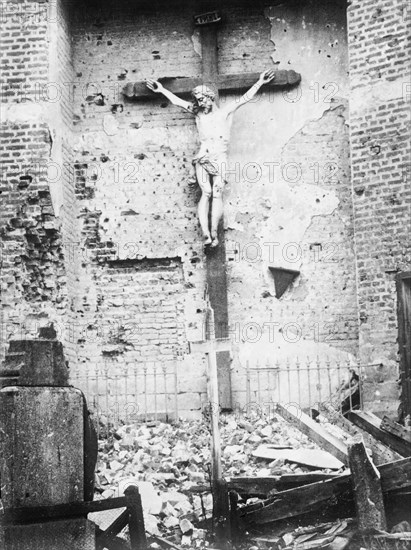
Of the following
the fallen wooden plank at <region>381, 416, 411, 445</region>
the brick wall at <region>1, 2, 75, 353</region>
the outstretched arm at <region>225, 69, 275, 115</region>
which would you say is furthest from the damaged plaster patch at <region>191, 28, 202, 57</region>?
the fallen wooden plank at <region>381, 416, 411, 445</region>

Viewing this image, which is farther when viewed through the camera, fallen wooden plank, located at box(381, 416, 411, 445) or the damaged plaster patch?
the damaged plaster patch

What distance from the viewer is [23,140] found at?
1038 centimetres

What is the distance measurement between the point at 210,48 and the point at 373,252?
11.1 feet

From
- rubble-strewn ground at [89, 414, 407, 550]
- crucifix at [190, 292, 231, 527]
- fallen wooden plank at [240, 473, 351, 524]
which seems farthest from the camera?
crucifix at [190, 292, 231, 527]

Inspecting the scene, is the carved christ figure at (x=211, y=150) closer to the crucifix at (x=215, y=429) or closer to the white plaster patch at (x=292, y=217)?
the white plaster patch at (x=292, y=217)

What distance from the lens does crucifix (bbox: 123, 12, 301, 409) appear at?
10508mm

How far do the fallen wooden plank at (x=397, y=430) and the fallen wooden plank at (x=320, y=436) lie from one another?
0.35 metres

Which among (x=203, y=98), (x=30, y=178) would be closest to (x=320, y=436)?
(x=203, y=98)

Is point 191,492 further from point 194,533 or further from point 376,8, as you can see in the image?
point 376,8

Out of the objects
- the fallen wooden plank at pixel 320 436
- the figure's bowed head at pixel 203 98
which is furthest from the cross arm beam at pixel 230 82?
the fallen wooden plank at pixel 320 436

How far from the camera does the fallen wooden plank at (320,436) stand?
Answer: 674 cm

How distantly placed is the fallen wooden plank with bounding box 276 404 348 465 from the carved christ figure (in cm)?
379

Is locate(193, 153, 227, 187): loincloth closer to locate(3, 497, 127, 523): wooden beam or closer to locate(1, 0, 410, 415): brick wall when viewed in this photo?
locate(1, 0, 410, 415): brick wall

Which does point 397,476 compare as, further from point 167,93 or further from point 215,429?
point 167,93
